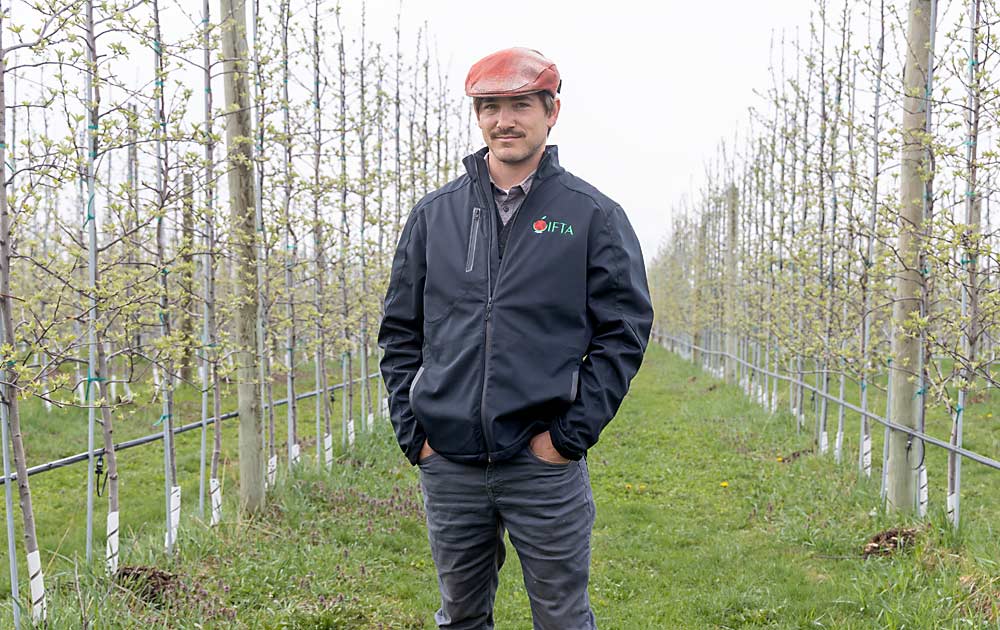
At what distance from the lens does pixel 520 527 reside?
8.15ft

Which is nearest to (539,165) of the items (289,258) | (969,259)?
(969,259)

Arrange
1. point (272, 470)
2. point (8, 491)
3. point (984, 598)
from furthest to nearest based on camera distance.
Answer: point (272, 470), point (984, 598), point (8, 491)

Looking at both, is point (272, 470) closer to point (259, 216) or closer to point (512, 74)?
point (259, 216)

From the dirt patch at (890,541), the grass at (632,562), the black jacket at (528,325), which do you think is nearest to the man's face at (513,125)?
the black jacket at (528,325)

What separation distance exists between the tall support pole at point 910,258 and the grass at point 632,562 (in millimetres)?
373

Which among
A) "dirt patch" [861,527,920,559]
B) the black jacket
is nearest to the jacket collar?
the black jacket

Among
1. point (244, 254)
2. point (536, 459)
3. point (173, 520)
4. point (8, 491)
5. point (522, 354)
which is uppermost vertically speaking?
point (244, 254)

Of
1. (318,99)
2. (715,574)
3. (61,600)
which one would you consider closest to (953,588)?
(715,574)

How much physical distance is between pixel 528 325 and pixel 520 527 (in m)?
0.62

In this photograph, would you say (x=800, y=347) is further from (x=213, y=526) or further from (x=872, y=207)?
(x=213, y=526)

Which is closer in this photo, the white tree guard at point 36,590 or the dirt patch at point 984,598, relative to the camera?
the white tree guard at point 36,590

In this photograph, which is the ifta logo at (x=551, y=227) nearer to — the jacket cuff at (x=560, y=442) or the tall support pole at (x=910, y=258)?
the jacket cuff at (x=560, y=442)

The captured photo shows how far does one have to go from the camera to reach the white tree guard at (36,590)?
135 inches

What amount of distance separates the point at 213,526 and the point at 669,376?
16458 mm
